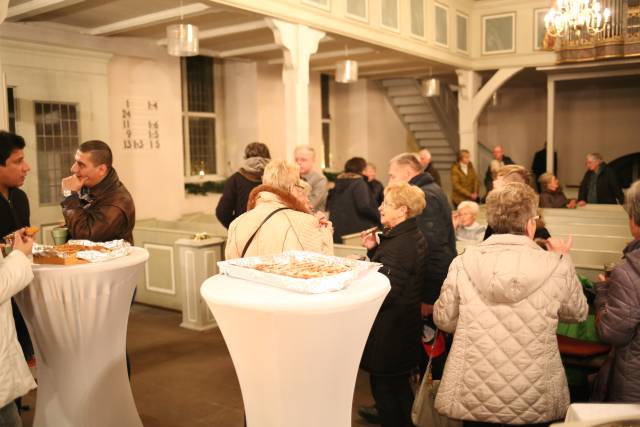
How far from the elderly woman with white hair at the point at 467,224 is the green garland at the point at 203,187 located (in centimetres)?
513

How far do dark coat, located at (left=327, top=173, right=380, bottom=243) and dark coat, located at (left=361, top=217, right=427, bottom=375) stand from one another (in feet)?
8.22

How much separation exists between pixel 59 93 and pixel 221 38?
239 cm

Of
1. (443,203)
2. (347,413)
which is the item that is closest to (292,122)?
(443,203)

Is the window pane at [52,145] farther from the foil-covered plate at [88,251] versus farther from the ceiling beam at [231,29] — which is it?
the foil-covered plate at [88,251]

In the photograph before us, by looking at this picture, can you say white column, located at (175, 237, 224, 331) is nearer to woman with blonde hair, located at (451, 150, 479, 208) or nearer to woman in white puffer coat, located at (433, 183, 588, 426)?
woman in white puffer coat, located at (433, 183, 588, 426)

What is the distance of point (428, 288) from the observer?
3635mm

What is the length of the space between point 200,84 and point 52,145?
130 inches

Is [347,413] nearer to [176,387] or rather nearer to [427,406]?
[427,406]

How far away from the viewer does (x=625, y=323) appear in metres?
2.38

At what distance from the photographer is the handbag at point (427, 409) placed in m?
3.00

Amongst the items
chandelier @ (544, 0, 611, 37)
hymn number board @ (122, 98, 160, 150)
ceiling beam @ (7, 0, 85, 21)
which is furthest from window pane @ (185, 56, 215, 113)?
chandelier @ (544, 0, 611, 37)

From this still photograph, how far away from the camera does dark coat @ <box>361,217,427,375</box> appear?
3.06 metres

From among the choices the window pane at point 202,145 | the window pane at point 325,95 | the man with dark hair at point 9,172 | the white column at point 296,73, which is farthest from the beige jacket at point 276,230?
the window pane at point 325,95

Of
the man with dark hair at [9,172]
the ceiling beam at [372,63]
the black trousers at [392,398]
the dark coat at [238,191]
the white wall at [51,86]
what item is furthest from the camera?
the ceiling beam at [372,63]
